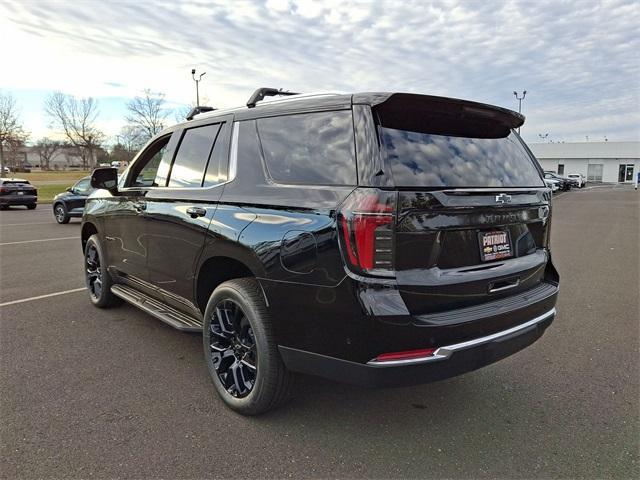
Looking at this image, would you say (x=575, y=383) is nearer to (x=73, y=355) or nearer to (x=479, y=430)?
(x=479, y=430)

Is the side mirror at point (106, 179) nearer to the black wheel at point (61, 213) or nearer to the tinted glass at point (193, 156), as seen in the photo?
the tinted glass at point (193, 156)

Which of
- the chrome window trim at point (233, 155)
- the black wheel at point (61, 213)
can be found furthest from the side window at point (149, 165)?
the black wheel at point (61, 213)

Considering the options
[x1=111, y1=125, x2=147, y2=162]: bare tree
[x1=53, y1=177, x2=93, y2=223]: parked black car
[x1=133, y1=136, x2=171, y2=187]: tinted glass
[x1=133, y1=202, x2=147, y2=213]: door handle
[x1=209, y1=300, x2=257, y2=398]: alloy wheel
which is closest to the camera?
[x1=209, y1=300, x2=257, y2=398]: alloy wheel

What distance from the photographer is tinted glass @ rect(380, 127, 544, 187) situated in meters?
2.55

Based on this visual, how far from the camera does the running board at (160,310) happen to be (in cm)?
359

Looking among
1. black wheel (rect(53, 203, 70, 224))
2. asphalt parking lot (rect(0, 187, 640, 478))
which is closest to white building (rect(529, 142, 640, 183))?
black wheel (rect(53, 203, 70, 224))

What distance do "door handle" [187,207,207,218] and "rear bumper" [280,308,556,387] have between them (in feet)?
3.86

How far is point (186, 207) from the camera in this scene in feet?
11.7

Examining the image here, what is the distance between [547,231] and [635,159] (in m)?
82.6

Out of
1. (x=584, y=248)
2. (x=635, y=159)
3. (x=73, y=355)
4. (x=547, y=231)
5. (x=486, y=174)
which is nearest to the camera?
(x=486, y=174)

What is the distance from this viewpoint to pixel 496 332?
2.72m

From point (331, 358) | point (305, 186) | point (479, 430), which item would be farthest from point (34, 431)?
point (479, 430)

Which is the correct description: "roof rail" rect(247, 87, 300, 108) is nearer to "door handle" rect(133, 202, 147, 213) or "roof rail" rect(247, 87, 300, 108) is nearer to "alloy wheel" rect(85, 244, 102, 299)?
"door handle" rect(133, 202, 147, 213)

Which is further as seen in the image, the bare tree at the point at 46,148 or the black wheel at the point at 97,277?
the bare tree at the point at 46,148
